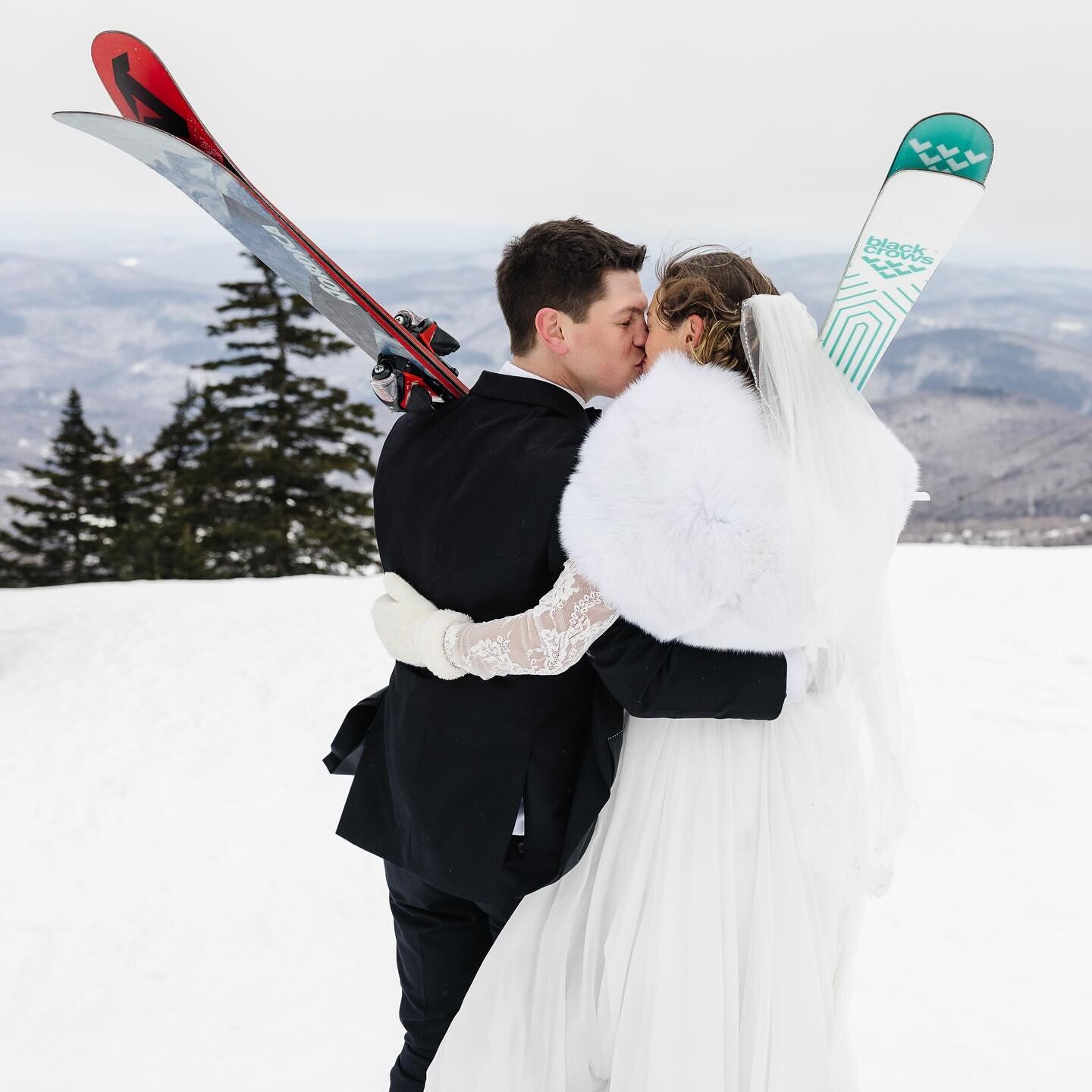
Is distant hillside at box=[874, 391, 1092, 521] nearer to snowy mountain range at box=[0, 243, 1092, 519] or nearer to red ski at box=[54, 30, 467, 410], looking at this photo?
snowy mountain range at box=[0, 243, 1092, 519]

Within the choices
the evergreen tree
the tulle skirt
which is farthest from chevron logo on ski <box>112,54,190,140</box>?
the evergreen tree

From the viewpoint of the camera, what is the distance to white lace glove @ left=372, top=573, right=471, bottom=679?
5.06 ft

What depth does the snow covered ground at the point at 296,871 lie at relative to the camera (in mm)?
2562

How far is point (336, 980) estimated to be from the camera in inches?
114

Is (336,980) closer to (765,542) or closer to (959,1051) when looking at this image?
(959,1051)

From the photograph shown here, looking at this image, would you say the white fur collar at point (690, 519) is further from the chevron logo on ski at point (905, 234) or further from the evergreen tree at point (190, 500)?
the evergreen tree at point (190, 500)

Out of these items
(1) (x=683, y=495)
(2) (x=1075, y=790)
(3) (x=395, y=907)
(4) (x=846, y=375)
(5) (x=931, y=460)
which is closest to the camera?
(1) (x=683, y=495)

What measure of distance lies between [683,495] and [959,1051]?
1.93m

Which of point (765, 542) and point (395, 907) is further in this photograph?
point (395, 907)

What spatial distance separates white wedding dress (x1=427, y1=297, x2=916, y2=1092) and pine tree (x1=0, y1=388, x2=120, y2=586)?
919 inches

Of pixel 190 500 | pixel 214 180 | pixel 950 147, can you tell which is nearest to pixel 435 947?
pixel 214 180

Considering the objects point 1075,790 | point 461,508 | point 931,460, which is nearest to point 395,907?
point 461,508

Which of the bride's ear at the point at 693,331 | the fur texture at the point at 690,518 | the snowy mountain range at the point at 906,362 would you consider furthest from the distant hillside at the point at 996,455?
the fur texture at the point at 690,518

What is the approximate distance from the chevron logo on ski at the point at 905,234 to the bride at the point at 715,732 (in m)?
0.06
